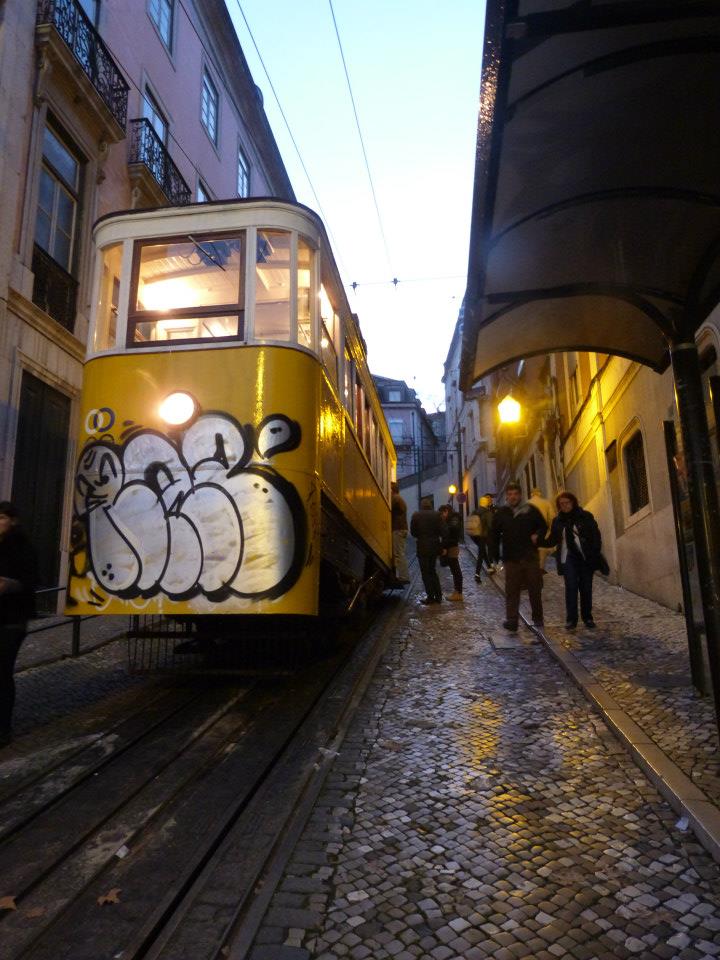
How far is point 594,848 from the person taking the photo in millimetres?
2875

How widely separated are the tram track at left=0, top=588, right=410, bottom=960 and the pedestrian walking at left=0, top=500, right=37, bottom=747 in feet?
1.98

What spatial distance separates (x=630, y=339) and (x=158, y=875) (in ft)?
16.0

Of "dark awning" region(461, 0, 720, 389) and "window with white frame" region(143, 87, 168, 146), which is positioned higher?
"window with white frame" region(143, 87, 168, 146)

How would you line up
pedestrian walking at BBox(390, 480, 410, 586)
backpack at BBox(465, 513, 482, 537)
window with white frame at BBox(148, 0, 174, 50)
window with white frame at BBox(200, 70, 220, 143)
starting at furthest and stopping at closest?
window with white frame at BBox(200, 70, 220, 143)
backpack at BBox(465, 513, 482, 537)
window with white frame at BBox(148, 0, 174, 50)
pedestrian walking at BBox(390, 480, 410, 586)

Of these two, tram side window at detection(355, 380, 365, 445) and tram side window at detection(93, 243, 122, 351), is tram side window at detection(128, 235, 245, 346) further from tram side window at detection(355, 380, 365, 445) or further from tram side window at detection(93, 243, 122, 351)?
tram side window at detection(355, 380, 365, 445)

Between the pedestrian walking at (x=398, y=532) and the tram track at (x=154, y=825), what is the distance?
25.8 feet

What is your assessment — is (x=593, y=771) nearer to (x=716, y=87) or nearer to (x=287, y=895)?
(x=287, y=895)

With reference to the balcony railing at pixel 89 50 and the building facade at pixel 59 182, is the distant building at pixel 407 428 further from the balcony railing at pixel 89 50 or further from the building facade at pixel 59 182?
the balcony railing at pixel 89 50

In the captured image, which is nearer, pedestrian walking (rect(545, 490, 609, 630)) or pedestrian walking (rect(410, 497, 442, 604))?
pedestrian walking (rect(545, 490, 609, 630))

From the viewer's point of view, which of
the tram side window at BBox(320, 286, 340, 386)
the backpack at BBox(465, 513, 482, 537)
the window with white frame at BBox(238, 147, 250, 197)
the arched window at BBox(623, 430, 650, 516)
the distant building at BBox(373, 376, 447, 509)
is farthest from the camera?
the distant building at BBox(373, 376, 447, 509)

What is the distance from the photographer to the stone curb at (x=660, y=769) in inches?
113

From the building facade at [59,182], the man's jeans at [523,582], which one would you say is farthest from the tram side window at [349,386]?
the building facade at [59,182]

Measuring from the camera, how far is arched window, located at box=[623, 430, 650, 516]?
34.0 ft

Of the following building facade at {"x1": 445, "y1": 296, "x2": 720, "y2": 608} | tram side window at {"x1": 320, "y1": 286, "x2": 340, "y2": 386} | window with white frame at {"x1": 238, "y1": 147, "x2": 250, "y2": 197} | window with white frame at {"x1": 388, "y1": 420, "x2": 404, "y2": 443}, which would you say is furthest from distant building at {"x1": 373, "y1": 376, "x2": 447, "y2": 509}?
tram side window at {"x1": 320, "y1": 286, "x2": 340, "y2": 386}
